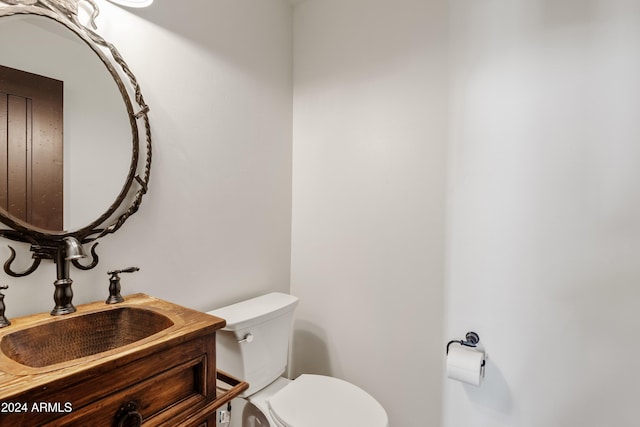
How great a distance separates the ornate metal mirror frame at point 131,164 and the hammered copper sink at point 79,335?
0.61 feet

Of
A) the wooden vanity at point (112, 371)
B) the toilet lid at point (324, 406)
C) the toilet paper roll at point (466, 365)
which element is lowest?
the toilet lid at point (324, 406)

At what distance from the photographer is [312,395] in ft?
4.53

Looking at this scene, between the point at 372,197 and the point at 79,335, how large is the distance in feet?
4.25

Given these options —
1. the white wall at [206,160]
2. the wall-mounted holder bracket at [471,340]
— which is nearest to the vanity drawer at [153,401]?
the white wall at [206,160]

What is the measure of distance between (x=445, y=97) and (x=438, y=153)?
0.25 m

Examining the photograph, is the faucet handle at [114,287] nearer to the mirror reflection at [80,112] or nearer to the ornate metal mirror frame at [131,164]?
the ornate metal mirror frame at [131,164]

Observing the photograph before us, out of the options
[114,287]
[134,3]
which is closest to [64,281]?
[114,287]

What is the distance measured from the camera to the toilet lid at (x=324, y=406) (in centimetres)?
121

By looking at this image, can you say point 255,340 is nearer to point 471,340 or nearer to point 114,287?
point 114,287

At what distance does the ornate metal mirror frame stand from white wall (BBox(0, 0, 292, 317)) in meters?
0.04

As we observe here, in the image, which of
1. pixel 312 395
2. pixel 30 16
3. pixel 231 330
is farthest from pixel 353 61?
pixel 312 395

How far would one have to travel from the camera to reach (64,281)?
942mm

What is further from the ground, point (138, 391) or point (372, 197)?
point (372, 197)

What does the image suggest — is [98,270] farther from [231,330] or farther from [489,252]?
[489,252]
